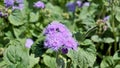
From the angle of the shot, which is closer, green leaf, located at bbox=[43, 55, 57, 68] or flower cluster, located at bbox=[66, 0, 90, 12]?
green leaf, located at bbox=[43, 55, 57, 68]

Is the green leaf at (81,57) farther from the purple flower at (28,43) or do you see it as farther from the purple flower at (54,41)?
the purple flower at (28,43)

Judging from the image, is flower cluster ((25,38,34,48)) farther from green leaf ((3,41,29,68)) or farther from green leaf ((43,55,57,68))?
green leaf ((3,41,29,68))

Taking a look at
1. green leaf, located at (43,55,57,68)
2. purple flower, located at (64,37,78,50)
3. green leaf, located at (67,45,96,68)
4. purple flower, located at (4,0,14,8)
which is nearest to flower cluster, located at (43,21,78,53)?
purple flower, located at (64,37,78,50)

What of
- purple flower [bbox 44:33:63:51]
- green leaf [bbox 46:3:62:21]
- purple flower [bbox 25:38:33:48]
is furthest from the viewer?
green leaf [bbox 46:3:62:21]

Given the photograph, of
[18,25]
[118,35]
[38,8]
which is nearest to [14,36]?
[18,25]

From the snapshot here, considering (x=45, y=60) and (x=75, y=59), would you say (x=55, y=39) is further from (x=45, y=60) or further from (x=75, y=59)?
(x=45, y=60)

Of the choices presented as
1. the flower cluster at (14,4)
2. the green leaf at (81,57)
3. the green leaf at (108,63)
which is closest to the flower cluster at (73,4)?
the flower cluster at (14,4)
